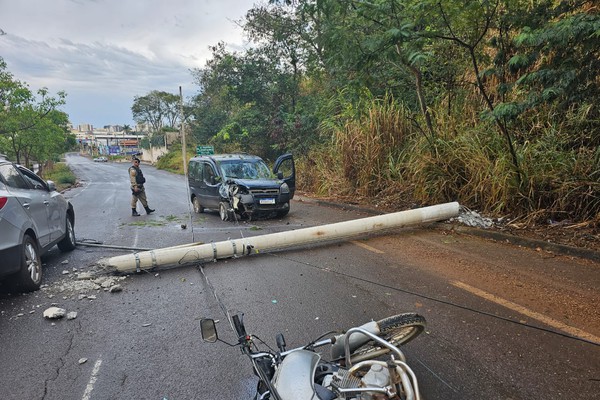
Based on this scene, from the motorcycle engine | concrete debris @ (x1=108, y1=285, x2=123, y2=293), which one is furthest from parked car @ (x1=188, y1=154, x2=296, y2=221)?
the motorcycle engine

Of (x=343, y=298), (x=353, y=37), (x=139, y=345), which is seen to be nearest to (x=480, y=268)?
(x=343, y=298)

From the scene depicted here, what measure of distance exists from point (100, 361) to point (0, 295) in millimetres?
2612

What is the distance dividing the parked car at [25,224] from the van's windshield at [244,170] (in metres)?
4.66

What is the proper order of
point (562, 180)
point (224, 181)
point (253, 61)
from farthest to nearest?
point (253, 61) < point (224, 181) < point (562, 180)

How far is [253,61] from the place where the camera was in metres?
22.7

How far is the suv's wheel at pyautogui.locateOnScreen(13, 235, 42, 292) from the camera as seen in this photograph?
15.2ft

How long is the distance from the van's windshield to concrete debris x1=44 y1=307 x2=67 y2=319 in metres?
6.46

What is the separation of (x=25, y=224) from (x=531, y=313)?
6.05 m

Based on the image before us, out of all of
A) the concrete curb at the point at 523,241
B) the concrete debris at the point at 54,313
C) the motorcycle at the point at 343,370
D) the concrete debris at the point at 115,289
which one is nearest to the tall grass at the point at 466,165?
the concrete curb at the point at 523,241

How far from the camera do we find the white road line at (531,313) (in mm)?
3355

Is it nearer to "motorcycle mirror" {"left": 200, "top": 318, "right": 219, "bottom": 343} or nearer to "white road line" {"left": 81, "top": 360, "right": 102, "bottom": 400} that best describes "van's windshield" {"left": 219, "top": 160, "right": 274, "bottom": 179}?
"white road line" {"left": 81, "top": 360, "right": 102, "bottom": 400}

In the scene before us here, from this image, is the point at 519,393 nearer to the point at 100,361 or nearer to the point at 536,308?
the point at 536,308

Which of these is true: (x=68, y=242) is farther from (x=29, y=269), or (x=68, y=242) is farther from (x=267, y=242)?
(x=267, y=242)

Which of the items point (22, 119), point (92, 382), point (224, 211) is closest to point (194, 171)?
point (224, 211)
